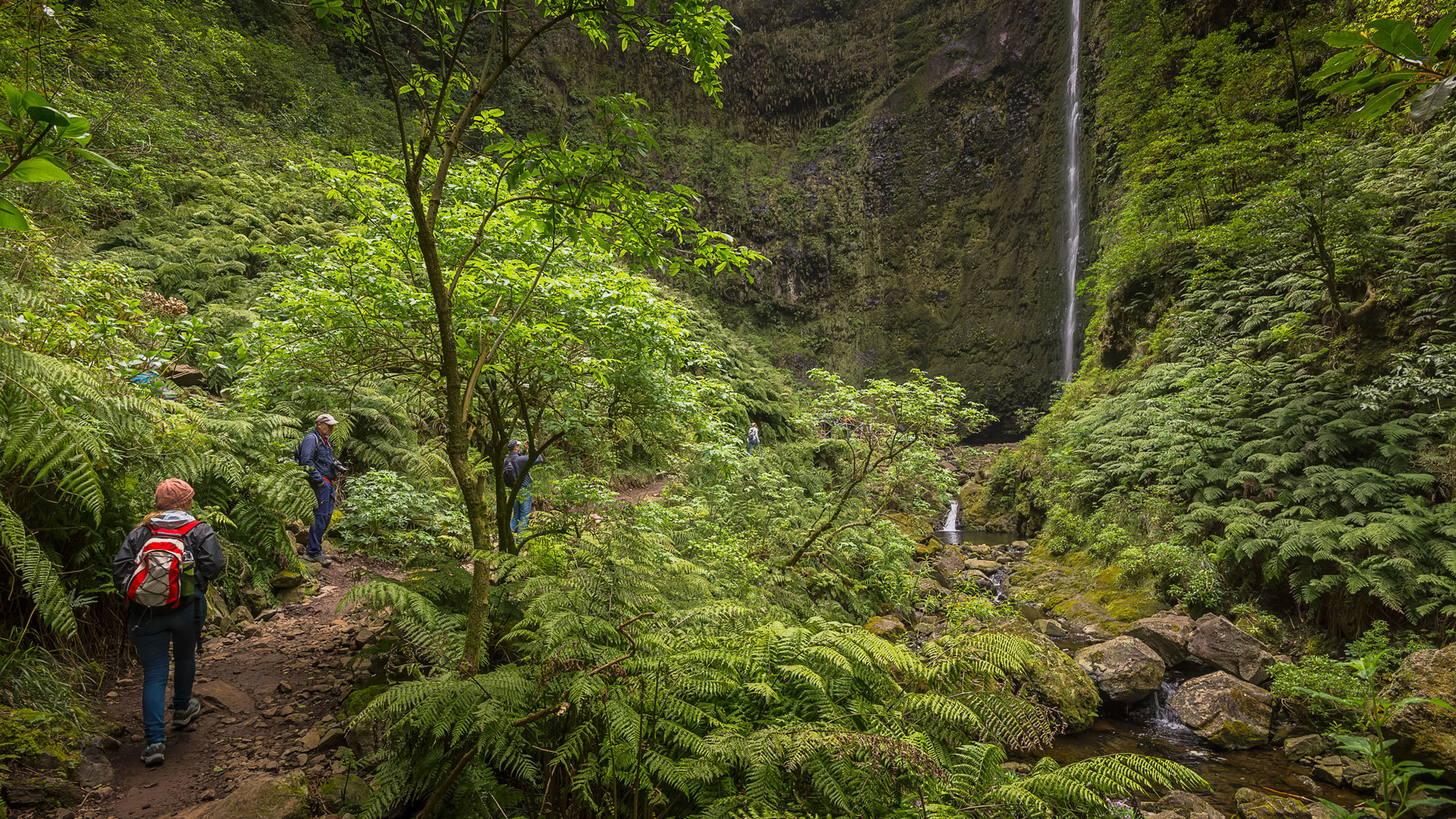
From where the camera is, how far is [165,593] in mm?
3348

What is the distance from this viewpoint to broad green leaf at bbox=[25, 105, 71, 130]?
2.96ft

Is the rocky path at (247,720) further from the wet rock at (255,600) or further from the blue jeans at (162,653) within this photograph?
the blue jeans at (162,653)

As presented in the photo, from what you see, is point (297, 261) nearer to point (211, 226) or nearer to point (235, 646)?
point (235, 646)

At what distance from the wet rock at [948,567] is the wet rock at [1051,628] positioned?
1.66m

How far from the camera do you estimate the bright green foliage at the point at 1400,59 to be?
3.78 ft

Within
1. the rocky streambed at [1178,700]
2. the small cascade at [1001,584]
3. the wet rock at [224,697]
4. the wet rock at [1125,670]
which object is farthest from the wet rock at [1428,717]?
the wet rock at [224,697]

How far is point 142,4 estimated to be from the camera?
36.6 feet

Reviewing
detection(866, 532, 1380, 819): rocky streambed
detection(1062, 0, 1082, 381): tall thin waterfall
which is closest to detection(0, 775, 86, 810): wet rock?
detection(866, 532, 1380, 819): rocky streambed

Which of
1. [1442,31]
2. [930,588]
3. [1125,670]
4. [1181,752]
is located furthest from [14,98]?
[930,588]

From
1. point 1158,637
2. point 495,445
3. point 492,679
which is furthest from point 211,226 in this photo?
point 1158,637

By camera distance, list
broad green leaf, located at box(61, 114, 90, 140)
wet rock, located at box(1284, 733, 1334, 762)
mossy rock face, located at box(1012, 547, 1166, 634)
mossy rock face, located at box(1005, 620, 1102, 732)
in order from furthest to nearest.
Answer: mossy rock face, located at box(1012, 547, 1166, 634) < mossy rock face, located at box(1005, 620, 1102, 732) < wet rock, located at box(1284, 733, 1334, 762) < broad green leaf, located at box(61, 114, 90, 140)

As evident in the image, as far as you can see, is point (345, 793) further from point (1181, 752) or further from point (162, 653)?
point (1181, 752)

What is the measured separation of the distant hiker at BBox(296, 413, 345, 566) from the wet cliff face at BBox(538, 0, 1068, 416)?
22.2 m

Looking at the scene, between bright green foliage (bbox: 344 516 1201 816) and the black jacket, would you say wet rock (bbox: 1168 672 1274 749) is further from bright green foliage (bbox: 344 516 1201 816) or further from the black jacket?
the black jacket
